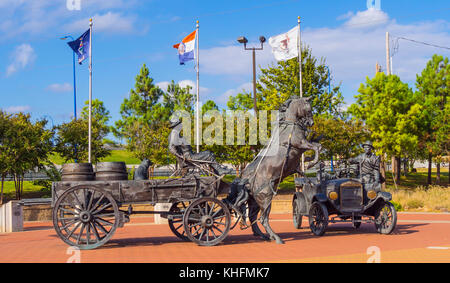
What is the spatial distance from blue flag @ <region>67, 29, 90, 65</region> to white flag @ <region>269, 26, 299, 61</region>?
9.50m

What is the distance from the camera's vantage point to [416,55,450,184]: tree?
1371 inches

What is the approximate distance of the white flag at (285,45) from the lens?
25.2 m

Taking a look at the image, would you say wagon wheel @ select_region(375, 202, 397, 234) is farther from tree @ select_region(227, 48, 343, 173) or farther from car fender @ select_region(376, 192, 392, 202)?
tree @ select_region(227, 48, 343, 173)

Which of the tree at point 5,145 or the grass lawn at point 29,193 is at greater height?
the tree at point 5,145

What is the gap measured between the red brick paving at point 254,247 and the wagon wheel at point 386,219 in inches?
8.5

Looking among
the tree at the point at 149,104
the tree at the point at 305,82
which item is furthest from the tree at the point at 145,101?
the tree at the point at 305,82

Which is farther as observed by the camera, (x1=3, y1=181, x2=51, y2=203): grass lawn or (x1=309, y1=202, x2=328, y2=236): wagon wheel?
(x1=3, y1=181, x2=51, y2=203): grass lawn

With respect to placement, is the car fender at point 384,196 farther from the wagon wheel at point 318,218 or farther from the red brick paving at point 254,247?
the wagon wheel at point 318,218

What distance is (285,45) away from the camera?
25359 mm

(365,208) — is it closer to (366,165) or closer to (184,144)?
(366,165)

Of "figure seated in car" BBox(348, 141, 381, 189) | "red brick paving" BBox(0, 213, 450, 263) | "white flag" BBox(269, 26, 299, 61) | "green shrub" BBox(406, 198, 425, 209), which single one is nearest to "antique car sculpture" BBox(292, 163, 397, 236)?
"red brick paving" BBox(0, 213, 450, 263)

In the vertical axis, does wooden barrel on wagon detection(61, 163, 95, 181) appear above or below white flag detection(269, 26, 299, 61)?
below

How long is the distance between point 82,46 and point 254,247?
17.2m
